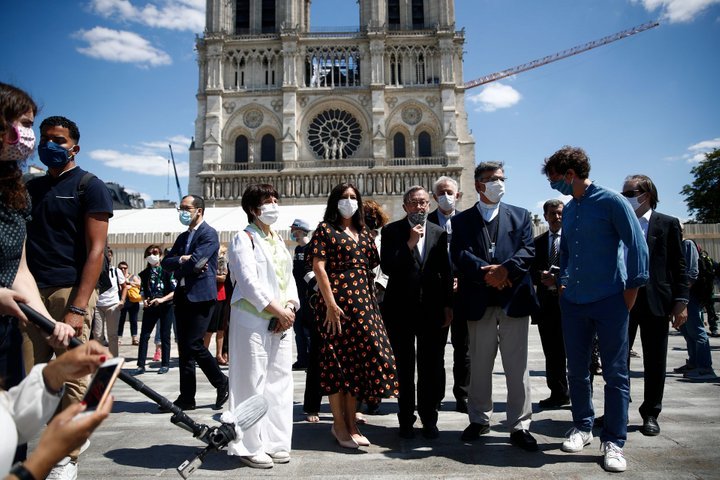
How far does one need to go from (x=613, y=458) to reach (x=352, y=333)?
5.86 feet

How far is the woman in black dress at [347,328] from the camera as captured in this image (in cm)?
334

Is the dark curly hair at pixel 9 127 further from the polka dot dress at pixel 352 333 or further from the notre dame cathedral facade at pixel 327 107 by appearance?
the notre dame cathedral facade at pixel 327 107

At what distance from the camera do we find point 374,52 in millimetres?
32750

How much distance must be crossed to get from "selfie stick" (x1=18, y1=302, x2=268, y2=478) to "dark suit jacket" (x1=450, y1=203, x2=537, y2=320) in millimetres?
1952

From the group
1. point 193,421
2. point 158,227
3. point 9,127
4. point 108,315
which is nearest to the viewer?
point 9,127

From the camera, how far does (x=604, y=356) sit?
317 centimetres

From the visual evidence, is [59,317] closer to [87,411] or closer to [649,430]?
[87,411]

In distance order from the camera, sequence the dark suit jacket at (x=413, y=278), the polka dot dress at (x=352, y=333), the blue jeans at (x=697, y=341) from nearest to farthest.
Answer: the polka dot dress at (x=352, y=333) < the dark suit jacket at (x=413, y=278) < the blue jeans at (x=697, y=341)

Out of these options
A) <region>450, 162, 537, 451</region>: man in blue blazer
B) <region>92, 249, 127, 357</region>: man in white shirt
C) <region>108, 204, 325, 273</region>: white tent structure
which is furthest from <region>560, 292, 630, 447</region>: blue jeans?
<region>108, 204, 325, 273</region>: white tent structure

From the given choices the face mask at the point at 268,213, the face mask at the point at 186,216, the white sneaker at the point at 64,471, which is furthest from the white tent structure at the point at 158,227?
the white sneaker at the point at 64,471

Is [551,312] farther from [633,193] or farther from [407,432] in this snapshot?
[407,432]

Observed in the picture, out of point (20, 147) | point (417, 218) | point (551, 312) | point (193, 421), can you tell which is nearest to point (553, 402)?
point (551, 312)

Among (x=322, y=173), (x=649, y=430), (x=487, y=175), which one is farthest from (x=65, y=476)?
(x=322, y=173)

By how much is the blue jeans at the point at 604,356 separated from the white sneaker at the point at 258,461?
2098mm
